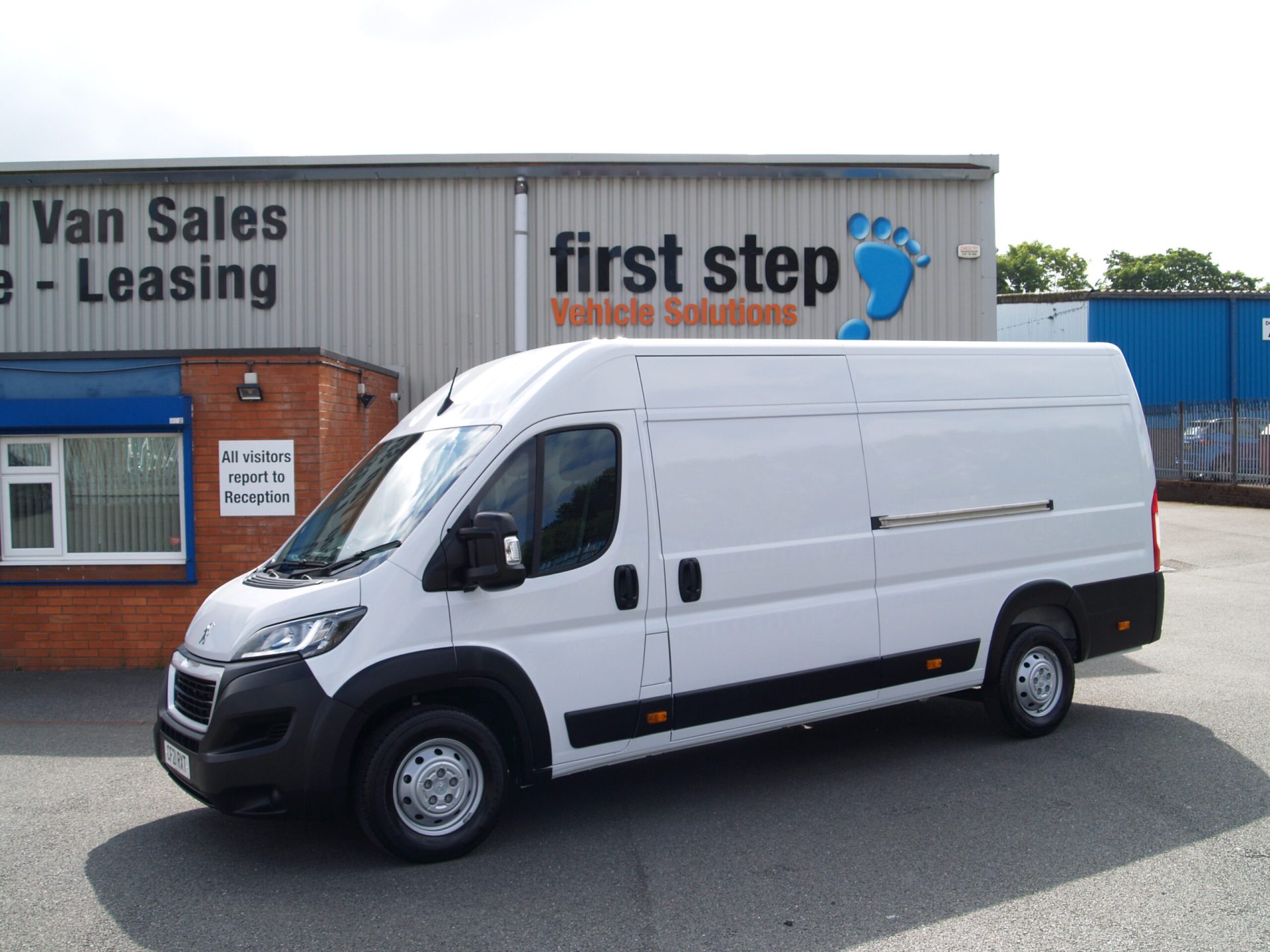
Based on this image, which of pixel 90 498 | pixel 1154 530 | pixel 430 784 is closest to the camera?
pixel 430 784

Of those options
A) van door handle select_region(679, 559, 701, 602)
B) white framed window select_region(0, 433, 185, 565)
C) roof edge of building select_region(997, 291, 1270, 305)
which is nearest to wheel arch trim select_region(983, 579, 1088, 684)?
van door handle select_region(679, 559, 701, 602)

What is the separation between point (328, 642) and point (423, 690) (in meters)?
0.48

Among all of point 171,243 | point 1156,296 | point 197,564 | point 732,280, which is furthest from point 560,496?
point 1156,296

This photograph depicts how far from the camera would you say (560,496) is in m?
5.11

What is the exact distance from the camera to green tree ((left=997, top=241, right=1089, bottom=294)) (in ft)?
231

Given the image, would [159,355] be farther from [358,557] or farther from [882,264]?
[882,264]

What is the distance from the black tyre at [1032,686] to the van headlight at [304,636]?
4.02 meters

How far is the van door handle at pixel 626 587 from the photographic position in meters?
5.14

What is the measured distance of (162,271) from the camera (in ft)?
39.8

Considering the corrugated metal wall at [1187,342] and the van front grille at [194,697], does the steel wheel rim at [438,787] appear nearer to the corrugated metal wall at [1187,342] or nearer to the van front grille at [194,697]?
the van front grille at [194,697]

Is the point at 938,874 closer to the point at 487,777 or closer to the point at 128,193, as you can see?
the point at 487,777

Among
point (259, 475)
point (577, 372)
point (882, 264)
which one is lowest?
point (259, 475)

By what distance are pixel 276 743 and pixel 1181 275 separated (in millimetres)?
77675

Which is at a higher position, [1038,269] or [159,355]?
[1038,269]
